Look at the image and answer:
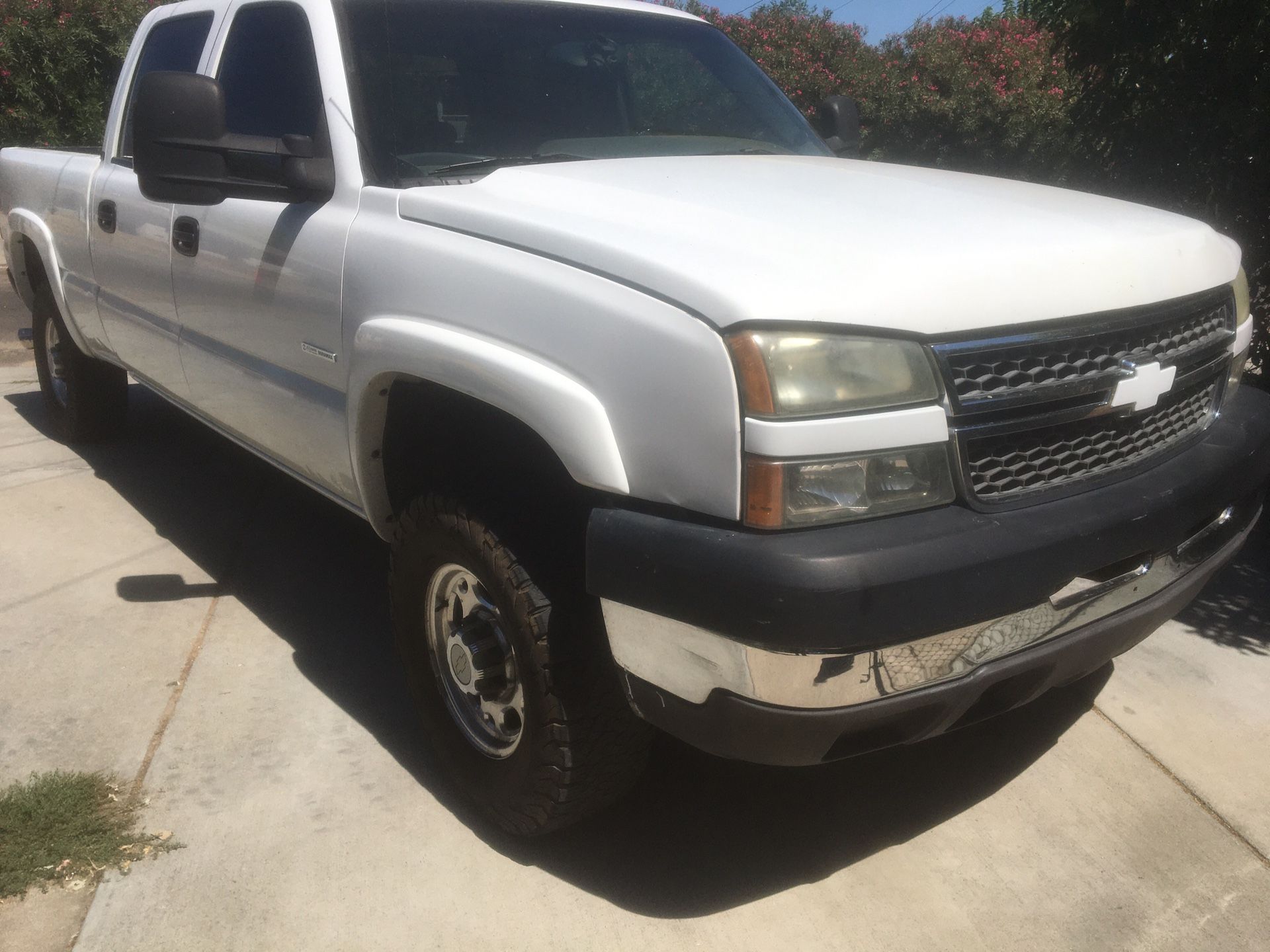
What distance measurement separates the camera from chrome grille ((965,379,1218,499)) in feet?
6.84

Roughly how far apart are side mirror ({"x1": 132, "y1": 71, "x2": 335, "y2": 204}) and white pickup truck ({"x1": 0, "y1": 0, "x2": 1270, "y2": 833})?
0.01m

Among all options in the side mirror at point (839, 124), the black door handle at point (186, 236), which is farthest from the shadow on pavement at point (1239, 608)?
the black door handle at point (186, 236)

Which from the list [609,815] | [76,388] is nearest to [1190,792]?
[609,815]

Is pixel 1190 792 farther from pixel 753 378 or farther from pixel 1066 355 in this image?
pixel 753 378

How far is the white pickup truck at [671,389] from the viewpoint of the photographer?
1.94 m

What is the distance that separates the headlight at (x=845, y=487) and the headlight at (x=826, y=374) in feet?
0.29

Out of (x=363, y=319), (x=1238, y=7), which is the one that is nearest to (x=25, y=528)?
(x=363, y=319)

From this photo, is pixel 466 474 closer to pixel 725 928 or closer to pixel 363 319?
pixel 363 319

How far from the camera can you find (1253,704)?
338 cm

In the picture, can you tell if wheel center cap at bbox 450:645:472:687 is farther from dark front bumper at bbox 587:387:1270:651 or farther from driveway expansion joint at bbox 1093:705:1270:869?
driveway expansion joint at bbox 1093:705:1270:869

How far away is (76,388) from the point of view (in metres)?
5.57

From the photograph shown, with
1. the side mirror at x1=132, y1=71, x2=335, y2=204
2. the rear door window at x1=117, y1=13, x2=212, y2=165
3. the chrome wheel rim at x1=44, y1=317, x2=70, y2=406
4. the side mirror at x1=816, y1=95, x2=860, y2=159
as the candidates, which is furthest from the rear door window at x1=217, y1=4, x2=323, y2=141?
the chrome wheel rim at x1=44, y1=317, x2=70, y2=406

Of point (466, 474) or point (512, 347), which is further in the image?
point (466, 474)

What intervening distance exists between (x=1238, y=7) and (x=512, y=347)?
3.62 m
